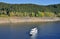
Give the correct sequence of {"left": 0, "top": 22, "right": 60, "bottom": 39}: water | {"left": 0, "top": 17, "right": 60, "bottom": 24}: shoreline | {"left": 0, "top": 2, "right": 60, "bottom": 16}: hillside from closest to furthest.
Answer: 1. {"left": 0, "top": 22, "right": 60, "bottom": 39}: water
2. {"left": 0, "top": 17, "right": 60, "bottom": 24}: shoreline
3. {"left": 0, "top": 2, "right": 60, "bottom": 16}: hillside

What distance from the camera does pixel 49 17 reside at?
93.9m

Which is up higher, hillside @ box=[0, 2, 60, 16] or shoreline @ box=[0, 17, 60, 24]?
hillside @ box=[0, 2, 60, 16]

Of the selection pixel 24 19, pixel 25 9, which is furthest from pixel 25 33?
pixel 25 9

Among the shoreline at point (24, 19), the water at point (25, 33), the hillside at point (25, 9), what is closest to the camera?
the water at point (25, 33)

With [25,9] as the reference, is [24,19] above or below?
below

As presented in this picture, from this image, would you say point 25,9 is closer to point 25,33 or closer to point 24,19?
point 24,19

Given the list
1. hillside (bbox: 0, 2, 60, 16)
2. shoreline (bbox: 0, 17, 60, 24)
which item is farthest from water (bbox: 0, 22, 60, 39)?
hillside (bbox: 0, 2, 60, 16)

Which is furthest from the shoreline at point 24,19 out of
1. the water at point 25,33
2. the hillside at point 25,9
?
the water at point 25,33

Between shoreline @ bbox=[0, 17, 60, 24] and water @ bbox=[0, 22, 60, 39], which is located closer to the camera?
water @ bbox=[0, 22, 60, 39]

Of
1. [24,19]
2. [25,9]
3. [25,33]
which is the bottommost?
[24,19]

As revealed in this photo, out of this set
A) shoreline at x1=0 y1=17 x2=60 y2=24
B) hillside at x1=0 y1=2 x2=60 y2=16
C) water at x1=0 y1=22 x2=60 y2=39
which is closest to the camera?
water at x1=0 y1=22 x2=60 y2=39

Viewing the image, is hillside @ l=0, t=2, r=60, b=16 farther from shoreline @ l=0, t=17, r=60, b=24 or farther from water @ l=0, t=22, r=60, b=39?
water @ l=0, t=22, r=60, b=39

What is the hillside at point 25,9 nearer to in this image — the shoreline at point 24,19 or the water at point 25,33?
the shoreline at point 24,19

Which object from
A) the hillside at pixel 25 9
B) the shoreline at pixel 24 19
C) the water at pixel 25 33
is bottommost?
the shoreline at pixel 24 19
